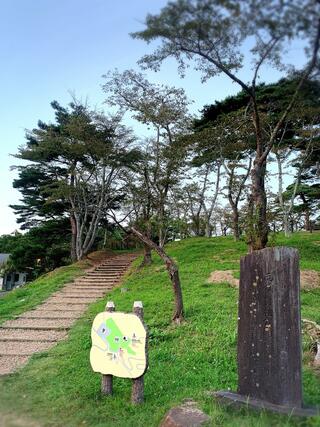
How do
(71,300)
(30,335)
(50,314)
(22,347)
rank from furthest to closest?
(71,300), (50,314), (30,335), (22,347)

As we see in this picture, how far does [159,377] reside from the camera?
5.52 m

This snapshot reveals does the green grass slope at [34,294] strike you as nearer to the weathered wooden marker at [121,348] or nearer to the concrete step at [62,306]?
the concrete step at [62,306]

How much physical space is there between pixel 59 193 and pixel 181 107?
7567 mm

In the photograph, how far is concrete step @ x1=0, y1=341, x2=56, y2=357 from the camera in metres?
7.78

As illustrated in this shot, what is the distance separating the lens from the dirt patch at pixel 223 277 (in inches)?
482

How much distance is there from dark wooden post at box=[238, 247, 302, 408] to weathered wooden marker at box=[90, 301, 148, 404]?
123 centimetres

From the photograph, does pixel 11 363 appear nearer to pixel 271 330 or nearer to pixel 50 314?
pixel 50 314

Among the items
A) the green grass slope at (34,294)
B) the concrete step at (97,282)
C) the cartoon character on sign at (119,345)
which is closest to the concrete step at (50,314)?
the green grass slope at (34,294)

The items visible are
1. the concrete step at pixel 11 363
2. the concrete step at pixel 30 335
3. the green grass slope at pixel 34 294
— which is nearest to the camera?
the concrete step at pixel 11 363

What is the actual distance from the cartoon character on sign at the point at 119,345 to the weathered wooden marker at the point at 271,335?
42.2 inches

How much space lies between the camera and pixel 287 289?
13.6 feet

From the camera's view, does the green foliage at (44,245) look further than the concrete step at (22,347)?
Yes

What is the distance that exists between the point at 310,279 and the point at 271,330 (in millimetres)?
8694

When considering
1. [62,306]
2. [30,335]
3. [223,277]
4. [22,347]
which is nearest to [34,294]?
[62,306]
